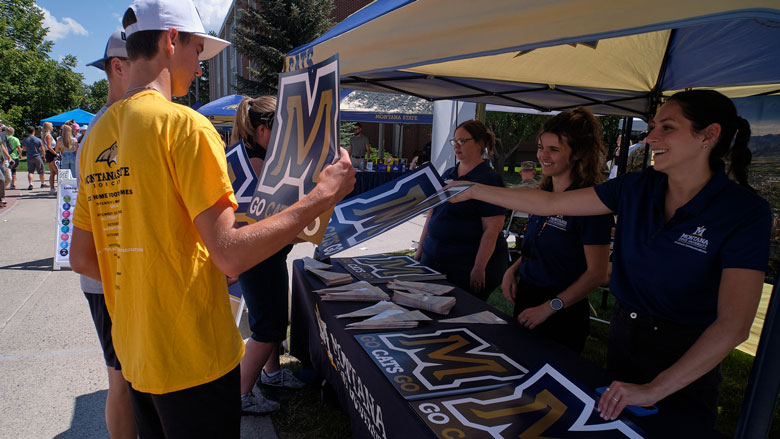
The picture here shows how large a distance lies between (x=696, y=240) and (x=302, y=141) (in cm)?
132

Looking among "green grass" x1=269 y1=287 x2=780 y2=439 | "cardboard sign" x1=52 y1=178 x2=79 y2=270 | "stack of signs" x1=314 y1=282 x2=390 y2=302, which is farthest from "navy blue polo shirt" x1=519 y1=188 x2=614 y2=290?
"cardboard sign" x1=52 y1=178 x2=79 y2=270

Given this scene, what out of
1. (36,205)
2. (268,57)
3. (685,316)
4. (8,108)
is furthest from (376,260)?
(8,108)

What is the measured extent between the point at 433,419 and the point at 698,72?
3709 millimetres

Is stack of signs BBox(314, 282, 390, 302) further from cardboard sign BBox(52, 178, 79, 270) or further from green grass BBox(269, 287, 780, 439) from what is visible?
cardboard sign BBox(52, 178, 79, 270)

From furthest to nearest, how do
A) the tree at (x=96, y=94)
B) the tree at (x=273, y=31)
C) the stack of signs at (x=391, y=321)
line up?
the tree at (x=96, y=94)
the tree at (x=273, y=31)
the stack of signs at (x=391, y=321)

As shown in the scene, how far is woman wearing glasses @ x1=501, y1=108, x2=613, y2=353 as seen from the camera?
2.20 meters

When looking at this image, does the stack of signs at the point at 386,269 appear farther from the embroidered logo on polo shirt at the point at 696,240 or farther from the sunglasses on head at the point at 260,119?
the embroidered logo on polo shirt at the point at 696,240

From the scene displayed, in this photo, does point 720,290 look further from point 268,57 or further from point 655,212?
point 268,57

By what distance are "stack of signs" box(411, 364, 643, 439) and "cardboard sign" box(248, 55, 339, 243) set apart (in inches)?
26.1

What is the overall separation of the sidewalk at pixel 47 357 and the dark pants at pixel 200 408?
144cm

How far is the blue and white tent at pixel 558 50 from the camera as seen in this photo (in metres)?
1.40

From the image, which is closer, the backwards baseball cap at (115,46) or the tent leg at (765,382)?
the tent leg at (765,382)

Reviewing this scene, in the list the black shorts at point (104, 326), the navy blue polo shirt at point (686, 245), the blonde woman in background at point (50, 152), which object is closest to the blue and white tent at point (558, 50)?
the navy blue polo shirt at point (686, 245)

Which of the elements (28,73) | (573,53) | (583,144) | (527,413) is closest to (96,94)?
(28,73)
